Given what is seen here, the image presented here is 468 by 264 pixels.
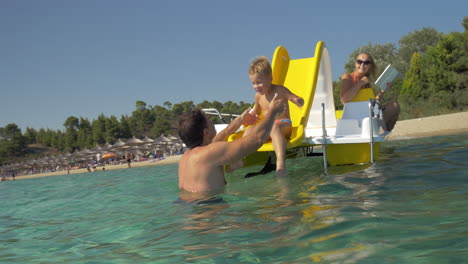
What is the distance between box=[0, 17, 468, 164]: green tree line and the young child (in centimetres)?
110

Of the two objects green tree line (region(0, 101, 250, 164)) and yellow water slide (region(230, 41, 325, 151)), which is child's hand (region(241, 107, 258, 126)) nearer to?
yellow water slide (region(230, 41, 325, 151))

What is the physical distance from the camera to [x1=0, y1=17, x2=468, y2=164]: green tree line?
25406 mm

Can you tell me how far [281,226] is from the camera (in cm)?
239

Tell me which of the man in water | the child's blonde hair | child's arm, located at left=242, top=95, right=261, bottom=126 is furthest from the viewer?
child's arm, located at left=242, top=95, right=261, bottom=126

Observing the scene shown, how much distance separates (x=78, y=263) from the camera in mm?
2164

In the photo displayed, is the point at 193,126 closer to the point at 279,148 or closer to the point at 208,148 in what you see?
the point at 208,148

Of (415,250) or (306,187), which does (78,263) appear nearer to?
(415,250)

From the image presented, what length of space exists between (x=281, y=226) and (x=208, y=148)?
47.4 inches

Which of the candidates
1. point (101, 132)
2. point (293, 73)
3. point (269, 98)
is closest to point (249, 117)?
point (269, 98)

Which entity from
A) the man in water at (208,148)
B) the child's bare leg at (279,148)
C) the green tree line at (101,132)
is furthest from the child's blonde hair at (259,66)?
the green tree line at (101,132)

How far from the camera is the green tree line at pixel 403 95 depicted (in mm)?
25406

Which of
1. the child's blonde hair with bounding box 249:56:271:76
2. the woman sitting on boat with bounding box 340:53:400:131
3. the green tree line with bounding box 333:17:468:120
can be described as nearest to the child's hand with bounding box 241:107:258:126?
the child's blonde hair with bounding box 249:56:271:76

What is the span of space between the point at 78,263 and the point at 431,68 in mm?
29450

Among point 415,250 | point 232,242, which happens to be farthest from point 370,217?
point 232,242
